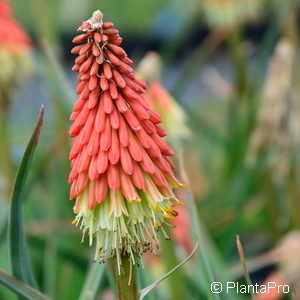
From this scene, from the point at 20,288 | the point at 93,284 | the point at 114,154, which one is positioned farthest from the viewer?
the point at 93,284

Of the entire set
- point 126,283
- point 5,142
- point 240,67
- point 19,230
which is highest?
point 240,67

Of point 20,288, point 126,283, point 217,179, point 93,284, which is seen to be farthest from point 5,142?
point 217,179

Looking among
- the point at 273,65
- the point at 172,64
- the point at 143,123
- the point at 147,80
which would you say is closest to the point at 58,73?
the point at 147,80

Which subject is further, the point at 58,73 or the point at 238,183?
the point at 238,183

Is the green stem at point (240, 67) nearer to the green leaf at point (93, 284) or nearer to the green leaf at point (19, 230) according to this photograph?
the green leaf at point (93, 284)

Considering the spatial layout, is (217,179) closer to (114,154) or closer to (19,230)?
(19,230)

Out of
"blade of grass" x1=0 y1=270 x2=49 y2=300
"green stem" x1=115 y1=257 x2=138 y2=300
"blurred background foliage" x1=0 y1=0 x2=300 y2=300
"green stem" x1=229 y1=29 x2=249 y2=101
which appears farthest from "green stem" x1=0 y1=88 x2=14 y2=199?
"green stem" x1=115 y1=257 x2=138 y2=300

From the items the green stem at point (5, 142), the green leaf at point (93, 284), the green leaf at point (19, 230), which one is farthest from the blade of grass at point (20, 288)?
the green stem at point (5, 142)

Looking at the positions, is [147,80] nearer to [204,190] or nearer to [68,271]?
[68,271]
